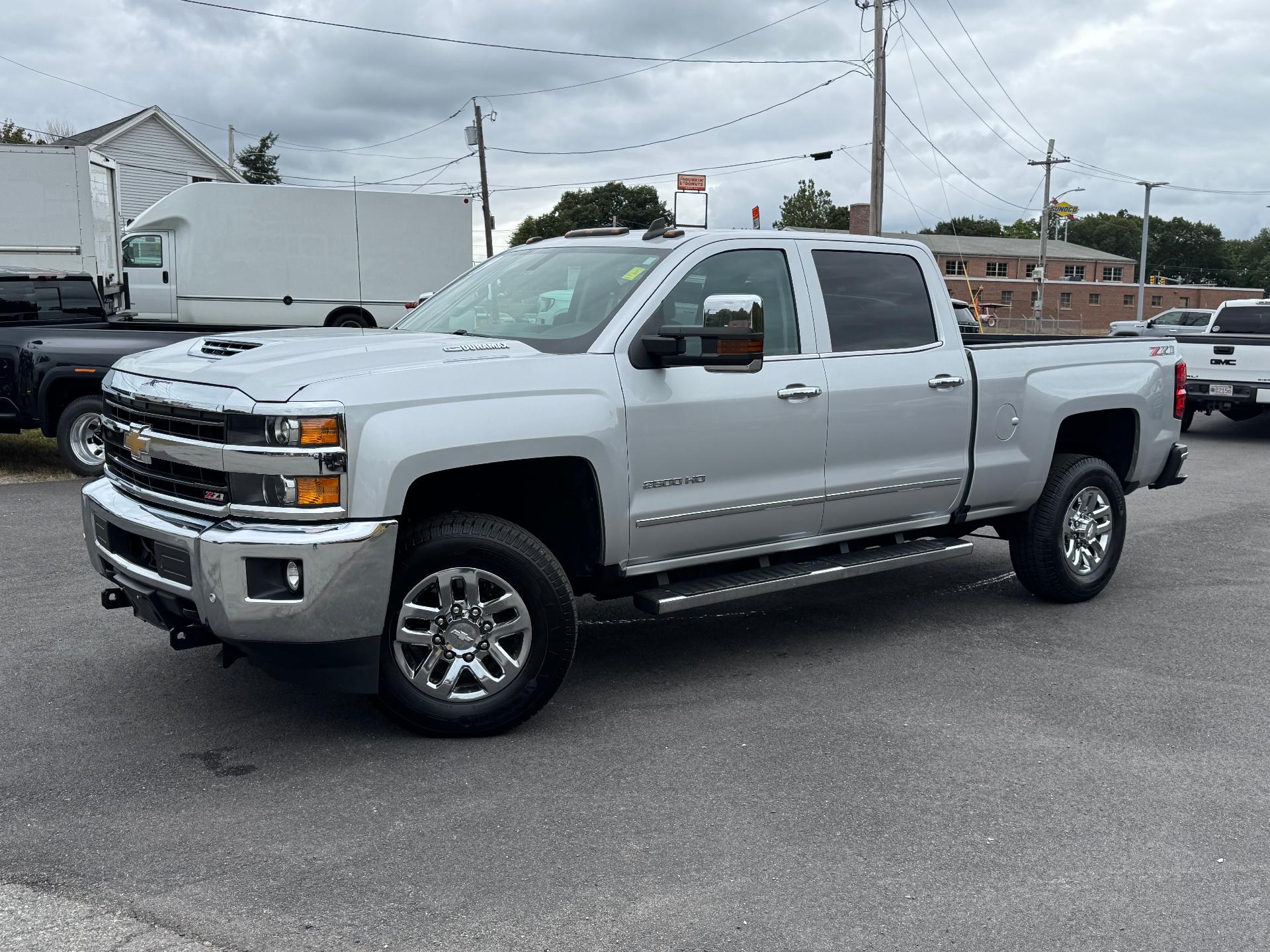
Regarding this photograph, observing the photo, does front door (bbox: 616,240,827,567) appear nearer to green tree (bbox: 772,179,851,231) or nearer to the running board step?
the running board step

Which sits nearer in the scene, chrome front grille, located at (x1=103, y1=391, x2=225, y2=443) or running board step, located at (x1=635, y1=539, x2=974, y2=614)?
chrome front grille, located at (x1=103, y1=391, x2=225, y2=443)

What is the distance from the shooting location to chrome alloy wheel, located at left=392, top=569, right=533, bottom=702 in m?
4.38

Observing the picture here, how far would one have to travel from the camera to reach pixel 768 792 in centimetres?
413

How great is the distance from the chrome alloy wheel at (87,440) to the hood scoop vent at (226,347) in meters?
6.65

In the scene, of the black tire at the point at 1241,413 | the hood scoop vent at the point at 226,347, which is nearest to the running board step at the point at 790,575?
the hood scoop vent at the point at 226,347

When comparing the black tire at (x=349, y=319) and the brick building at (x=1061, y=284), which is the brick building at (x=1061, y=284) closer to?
the brick building at (x=1061, y=284)

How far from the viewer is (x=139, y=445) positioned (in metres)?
4.46

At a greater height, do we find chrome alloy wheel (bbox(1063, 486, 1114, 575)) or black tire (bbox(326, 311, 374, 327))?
black tire (bbox(326, 311, 374, 327))

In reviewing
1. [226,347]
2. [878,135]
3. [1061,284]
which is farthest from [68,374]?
[1061,284]

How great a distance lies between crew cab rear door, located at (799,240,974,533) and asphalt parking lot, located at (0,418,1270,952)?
2.59 feet

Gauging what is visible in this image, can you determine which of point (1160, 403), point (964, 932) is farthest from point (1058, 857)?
point (1160, 403)

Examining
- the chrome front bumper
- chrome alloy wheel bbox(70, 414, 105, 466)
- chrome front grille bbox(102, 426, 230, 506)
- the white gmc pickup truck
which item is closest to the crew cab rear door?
the chrome front bumper

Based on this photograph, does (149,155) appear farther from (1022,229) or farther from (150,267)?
(1022,229)

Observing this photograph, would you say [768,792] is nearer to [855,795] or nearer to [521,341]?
[855,795]
